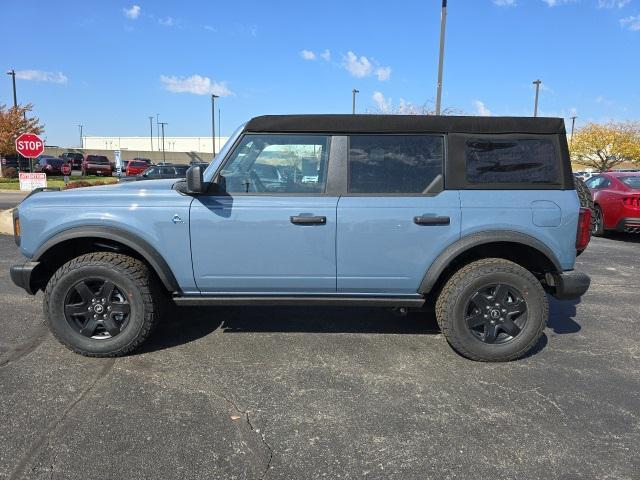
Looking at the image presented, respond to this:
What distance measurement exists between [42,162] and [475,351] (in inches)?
1488

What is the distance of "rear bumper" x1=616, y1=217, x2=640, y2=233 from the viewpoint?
362 inches

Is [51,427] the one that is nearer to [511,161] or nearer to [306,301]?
[306,301]

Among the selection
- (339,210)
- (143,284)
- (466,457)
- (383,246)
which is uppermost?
(339,210)

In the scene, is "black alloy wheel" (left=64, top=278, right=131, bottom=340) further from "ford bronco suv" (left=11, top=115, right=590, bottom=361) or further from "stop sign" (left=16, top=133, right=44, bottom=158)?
"stop sign" (left=16, top=133, right=44, bottom=158)

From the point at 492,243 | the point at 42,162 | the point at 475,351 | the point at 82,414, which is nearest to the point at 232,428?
the point at 82,414

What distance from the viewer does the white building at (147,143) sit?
4094 inches

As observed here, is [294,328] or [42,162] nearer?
[294,328]

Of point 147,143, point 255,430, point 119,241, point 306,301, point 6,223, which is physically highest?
point 147,143

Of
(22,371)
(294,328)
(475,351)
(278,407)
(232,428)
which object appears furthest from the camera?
(294,328)

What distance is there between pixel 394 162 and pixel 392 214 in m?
→ 0.43

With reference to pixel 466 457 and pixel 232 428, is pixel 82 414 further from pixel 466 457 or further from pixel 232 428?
pixel 466 457

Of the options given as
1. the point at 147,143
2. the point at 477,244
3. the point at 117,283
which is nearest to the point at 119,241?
the point at 117,283

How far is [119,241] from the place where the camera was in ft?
11.9

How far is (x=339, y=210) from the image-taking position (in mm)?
3639
